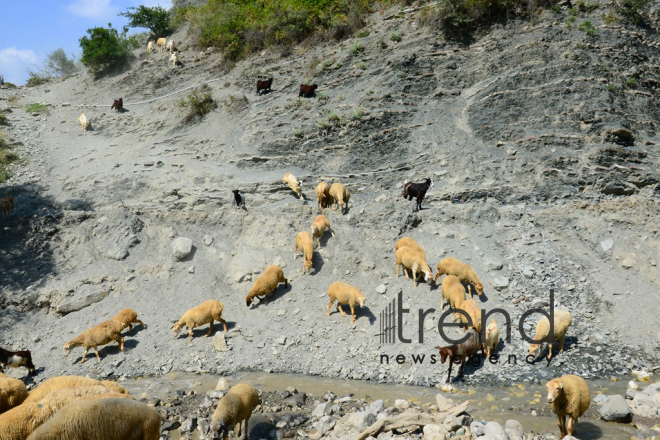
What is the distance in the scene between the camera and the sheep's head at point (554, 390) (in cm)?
640

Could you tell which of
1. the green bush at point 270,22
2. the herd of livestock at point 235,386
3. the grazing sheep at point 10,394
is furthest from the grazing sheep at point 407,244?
the green bush at point 270,22

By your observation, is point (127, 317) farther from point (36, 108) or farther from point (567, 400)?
point (36, 108)

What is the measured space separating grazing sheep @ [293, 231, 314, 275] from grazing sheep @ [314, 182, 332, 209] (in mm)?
2011

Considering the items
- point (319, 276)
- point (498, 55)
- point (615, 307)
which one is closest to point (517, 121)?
point (498, 55)

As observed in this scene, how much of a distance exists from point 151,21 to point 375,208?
31793 mm

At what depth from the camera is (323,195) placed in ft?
47.3

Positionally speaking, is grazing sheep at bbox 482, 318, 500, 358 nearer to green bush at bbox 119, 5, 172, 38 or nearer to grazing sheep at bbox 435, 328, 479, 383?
grazing sheep at bbox 435, 328, 479, 383

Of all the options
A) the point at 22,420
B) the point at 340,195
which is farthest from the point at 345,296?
the point at 22,420

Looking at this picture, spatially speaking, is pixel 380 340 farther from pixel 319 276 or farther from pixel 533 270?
pixel 533 270

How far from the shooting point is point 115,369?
397 inches

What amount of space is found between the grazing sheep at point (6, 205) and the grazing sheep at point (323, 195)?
38.2 ft

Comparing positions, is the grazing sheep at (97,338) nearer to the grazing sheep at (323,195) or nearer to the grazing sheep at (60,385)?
the grazing sheep at (60,385)

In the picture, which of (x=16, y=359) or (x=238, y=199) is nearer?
(x=16, y=359)

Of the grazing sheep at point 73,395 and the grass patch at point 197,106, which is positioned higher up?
the grass patch at point 197,106
